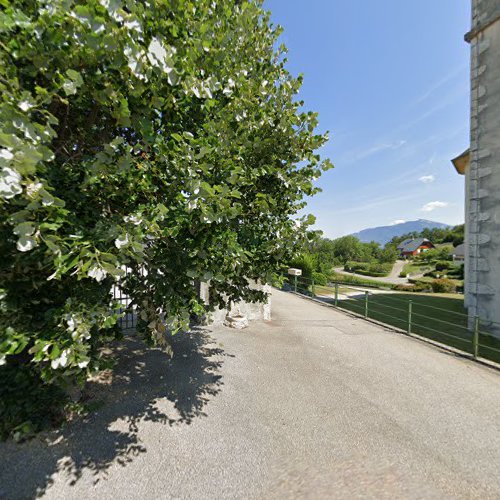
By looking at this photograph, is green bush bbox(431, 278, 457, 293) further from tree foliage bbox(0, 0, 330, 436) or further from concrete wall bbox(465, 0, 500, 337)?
tree foliage bbox(0, 0, 330, 436)

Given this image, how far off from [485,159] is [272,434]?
1104cm

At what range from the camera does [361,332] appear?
8.50 m

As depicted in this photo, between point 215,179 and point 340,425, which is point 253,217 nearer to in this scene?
point 215,179

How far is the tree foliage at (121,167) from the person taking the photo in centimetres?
193

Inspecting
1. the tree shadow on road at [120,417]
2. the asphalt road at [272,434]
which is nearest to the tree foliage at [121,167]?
the tree shadow on road at [120,417]

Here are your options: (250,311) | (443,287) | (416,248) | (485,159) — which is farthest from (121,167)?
(416,248)

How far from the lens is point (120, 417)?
157 inches

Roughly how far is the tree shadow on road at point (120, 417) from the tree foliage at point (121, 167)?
122 centimetres

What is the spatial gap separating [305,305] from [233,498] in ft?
33.4

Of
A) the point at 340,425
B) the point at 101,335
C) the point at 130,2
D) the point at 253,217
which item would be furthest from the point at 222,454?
the point at 130,2

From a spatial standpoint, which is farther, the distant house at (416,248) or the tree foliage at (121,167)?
the distant house at (416,248)

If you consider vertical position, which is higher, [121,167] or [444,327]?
[121,167]

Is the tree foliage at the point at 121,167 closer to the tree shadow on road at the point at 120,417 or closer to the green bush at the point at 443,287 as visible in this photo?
the tree shadow on road at the point at 120,417

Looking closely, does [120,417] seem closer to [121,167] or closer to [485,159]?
[121,167]
